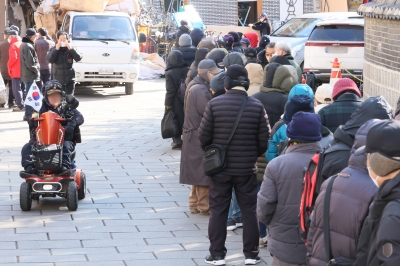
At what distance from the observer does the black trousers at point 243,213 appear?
6.88 m

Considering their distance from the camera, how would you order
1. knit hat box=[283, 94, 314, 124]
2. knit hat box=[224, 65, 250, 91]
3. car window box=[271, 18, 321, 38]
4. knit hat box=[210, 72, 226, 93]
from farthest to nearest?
1. car window box=[271, 18, 321, 38]
2. knit hat box=[210, 72, 226, 93]
3. knit hat box=[224, 65, 250, 91]
4. knit hat box=[283, 94, 314, 124]

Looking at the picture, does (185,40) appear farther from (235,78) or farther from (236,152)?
(236,152)

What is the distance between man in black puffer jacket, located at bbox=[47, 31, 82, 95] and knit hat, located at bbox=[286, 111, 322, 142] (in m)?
10.4

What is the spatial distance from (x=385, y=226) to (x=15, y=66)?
1440 cm

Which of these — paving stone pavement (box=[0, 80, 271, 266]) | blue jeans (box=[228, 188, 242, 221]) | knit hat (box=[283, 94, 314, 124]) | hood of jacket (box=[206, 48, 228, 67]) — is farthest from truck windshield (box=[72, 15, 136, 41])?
A: knit hat (box=[283, 94, 314, 124])

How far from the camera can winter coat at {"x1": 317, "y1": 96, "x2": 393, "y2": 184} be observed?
4.69m

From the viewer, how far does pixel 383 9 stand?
8.38 meters

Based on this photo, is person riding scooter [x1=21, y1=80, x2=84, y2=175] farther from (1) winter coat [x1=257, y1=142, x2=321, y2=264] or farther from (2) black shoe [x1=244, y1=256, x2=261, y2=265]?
(1) winter coat [x1=257, y1=142, x2=321, y2=264]

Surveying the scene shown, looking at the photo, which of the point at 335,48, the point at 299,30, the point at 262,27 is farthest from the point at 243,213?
the point at 262,27

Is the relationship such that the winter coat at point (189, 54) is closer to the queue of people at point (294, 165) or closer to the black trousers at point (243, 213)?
the queue of people at point (294, 165)

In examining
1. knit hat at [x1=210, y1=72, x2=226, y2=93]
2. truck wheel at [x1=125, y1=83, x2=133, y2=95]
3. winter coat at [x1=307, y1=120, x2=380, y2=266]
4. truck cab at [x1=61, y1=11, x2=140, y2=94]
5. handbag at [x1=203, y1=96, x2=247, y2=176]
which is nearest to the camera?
winter coat at [x1=307, y1=120, x2=380, y2=266]

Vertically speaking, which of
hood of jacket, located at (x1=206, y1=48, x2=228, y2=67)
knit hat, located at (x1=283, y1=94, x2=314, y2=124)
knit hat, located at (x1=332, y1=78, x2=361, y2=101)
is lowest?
knit hat, located at (x1=283, y1=94, x2=314, y2=124)

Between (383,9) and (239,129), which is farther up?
(383,9)

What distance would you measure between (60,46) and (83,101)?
12.0 feet
